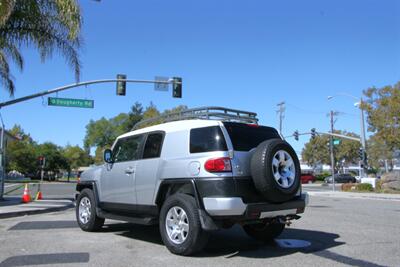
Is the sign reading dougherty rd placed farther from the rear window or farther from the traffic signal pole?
the rear window

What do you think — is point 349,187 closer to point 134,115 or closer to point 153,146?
point 153,146

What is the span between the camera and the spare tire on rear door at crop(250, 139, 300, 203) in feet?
21.1

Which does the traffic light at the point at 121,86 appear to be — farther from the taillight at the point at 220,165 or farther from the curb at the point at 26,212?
the taillight at the point at 220,165

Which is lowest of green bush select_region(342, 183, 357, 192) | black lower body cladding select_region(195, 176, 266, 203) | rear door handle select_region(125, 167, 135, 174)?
green bush select_region(342, 183, 357, 192)

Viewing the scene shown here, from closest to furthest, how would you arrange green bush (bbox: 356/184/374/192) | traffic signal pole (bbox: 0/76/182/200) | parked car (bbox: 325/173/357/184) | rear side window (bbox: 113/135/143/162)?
1. rear side window (bbox: 113/135/143/162)
2. traffic signal pole (bbox: 0/76/182/200)
3. green bush (bbox: 356/184/374/192)
4. parked car (bbox: 325/173/357/184)

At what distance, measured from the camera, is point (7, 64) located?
19.3 meters

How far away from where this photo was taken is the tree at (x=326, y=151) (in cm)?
8194

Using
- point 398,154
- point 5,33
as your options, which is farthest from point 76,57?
point 398,154

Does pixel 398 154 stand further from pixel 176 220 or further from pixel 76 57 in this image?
pixel 176 220

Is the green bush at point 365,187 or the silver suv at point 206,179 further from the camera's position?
the green bush at point 365,187

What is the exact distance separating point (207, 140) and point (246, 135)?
701 millimetres

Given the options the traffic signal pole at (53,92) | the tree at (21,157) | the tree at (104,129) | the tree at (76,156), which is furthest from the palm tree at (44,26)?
the tree at (76,156)

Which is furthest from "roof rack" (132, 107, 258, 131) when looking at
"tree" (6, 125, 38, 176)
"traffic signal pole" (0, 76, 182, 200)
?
"tree" (6, 125, 38, 176)

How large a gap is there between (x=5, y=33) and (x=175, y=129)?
11.6 meters
